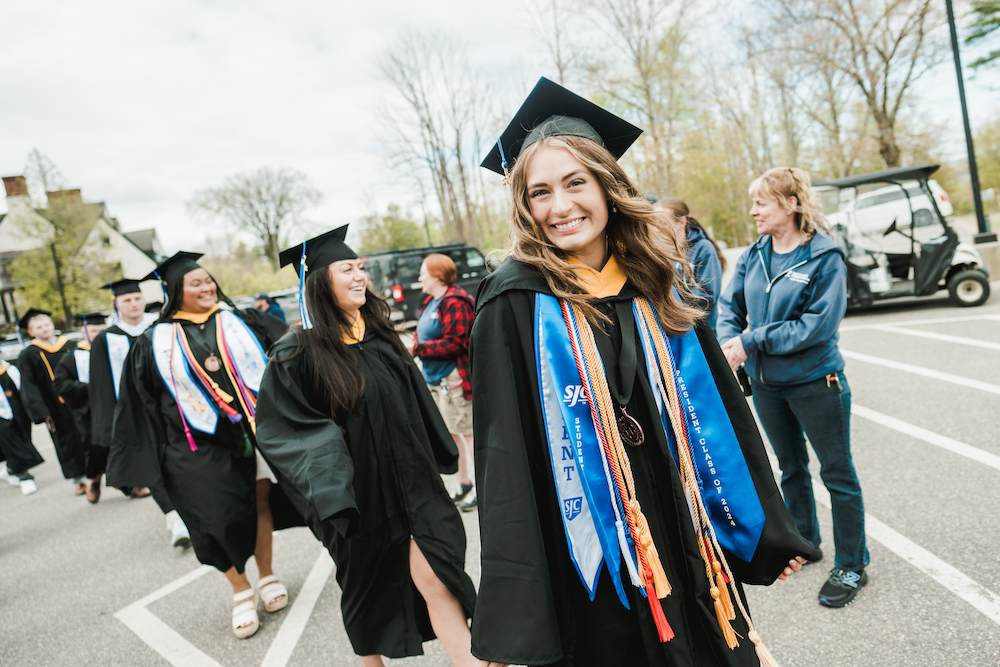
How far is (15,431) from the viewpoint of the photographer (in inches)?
282

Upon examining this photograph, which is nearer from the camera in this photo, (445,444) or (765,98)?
(445,444)

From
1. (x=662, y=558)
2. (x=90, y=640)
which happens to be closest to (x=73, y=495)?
(x=90, y=640)

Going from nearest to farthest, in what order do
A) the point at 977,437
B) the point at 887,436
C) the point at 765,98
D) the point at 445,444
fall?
the point at 445,444 < the point at 977,437 < the point at 887,436 < the point at 765,98

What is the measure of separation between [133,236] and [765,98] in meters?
52.1

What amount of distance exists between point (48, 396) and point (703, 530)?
802 centimetres

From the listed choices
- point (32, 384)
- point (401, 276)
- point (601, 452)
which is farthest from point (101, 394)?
point (401, 276)

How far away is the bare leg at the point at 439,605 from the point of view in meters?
2.42

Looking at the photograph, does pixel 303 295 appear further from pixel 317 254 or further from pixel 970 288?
pixel 970 288

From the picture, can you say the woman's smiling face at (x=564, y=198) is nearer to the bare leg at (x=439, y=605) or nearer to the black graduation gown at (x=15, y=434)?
the bare leg at (x=439, y=605)

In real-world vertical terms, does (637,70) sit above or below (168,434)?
above

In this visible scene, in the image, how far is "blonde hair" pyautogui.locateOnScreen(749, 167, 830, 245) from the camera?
262 centimetres

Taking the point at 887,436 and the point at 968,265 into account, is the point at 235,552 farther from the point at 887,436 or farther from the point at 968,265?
the point at 968,265

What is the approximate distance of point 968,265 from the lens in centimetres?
861

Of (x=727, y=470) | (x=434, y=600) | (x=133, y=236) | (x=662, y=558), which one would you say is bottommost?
(x=434, y=600)
